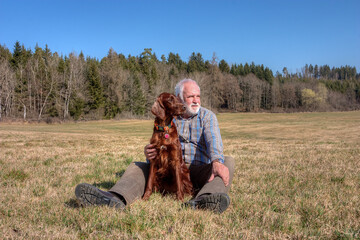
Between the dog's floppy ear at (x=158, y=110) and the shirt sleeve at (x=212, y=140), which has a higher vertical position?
the dog's floppy ear at (x=158, y=110)

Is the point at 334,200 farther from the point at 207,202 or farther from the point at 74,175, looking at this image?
the point at 74,175

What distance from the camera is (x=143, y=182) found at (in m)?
3.59

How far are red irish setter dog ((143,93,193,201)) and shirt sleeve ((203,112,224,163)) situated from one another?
0.45 metres

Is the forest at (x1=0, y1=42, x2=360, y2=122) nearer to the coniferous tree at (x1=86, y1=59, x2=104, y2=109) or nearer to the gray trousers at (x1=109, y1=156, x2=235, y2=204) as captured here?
the coniferous tree at (x1=86, y1=59, x2=104, y2=109)

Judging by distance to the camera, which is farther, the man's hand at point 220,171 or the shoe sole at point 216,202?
the man's hand at point 220,171

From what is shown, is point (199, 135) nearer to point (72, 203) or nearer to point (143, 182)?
point (143, 182)

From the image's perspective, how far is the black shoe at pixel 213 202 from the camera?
2.79 m

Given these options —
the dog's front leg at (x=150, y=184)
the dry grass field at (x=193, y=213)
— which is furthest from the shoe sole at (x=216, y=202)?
the dog's front leg at (x=150, y=184)

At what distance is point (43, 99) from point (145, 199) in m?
50.9

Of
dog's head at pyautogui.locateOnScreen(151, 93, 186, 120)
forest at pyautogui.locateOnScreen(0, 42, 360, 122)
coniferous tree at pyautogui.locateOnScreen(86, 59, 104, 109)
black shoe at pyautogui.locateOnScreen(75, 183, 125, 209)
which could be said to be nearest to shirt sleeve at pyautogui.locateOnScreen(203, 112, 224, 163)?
dog's head at pyautogui.locateOnScreen(151, 93, 186, 120)

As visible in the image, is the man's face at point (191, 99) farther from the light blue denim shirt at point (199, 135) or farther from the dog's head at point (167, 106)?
the dog's head at point (167, 106)

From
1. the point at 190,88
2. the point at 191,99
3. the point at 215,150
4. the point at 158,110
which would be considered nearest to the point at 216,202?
the point at 215,150

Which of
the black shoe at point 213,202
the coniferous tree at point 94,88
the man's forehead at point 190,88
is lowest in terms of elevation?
the black shoe at point 213,202

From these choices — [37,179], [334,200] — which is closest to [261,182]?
[334,200]
